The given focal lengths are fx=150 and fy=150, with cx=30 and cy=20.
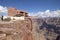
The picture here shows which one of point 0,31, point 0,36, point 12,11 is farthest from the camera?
point 12,11

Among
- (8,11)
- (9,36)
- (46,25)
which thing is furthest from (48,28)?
(9,36)

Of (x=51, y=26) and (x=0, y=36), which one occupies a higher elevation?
(x=0, y=36)

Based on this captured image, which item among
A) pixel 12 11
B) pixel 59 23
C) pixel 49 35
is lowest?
pixel 49 35

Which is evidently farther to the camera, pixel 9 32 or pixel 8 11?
pixel 8 11

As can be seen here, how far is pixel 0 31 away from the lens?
441 centimetres

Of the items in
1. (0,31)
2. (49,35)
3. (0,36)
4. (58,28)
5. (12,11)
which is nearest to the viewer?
(0,36)

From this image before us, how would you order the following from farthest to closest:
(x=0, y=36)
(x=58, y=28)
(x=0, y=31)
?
(x=58, y=28) < (x=0, y=31) < (x=0, y=36)

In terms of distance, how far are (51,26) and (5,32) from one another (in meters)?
69.6

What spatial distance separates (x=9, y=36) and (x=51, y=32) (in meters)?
62.1

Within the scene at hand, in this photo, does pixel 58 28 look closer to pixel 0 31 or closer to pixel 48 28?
pixel 48 28

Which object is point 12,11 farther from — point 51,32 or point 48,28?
point 48,28

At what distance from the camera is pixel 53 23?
73.9 m

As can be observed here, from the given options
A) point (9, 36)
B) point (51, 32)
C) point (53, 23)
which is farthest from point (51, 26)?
point (9, 36)

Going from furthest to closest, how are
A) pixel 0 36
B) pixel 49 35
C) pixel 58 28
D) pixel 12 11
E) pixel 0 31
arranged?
pixel 58 28 → pixel 49 35 → pixel 12 11 → pixel 0 31 → pixel 0 36
